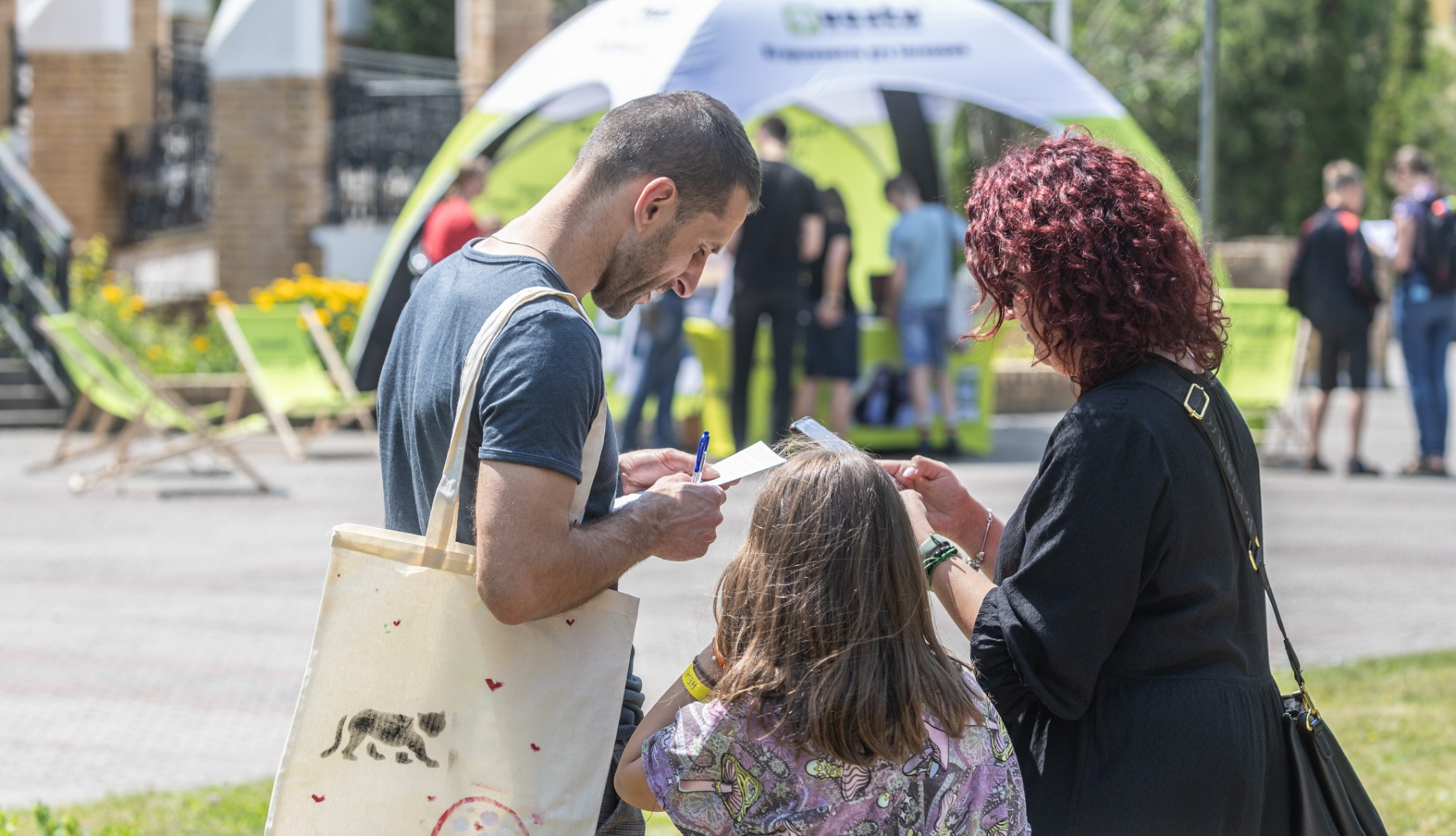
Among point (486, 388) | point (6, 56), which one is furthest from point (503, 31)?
point (486, 388)

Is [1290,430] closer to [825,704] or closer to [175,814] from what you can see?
[175,814]

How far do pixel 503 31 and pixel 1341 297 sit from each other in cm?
845

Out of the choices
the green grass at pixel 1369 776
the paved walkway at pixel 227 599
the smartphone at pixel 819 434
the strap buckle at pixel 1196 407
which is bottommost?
the paved walkway at pixel 227 599

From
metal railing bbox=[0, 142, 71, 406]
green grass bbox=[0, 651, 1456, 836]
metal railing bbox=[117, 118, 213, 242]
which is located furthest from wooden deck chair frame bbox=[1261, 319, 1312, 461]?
metal railing bbox=[117, 118, 213, 242]

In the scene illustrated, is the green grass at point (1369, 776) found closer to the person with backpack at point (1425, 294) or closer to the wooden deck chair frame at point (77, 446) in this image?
the person with backpack at point (1425, 294)

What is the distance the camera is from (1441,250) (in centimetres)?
1110

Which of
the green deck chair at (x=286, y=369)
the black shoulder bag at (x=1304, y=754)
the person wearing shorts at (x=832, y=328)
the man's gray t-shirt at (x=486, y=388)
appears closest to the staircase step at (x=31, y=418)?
the green deck chair at (x=286, y=369)

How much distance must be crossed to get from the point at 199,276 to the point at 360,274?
3331mm

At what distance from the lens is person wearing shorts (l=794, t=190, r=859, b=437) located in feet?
37.8

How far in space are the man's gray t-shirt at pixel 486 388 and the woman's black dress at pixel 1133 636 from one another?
65 cm

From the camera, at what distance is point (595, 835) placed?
248 centimetres

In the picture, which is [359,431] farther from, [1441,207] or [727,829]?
[727,829]

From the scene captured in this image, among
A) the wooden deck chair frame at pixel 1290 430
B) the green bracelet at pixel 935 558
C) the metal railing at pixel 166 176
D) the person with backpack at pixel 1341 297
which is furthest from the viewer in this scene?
the metal railing at pixel 166 176

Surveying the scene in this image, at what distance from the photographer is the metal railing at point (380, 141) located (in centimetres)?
1652
